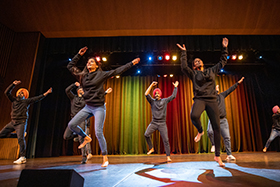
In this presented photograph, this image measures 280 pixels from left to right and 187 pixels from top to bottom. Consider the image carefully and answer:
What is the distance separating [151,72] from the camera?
7871mm

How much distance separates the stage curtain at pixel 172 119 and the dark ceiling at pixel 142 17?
2.88 meters

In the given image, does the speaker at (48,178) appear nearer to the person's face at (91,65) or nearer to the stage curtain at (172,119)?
the person's face at (91,65)

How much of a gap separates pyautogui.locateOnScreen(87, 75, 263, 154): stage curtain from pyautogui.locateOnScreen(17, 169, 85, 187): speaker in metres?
6.16

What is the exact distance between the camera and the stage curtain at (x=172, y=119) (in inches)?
281

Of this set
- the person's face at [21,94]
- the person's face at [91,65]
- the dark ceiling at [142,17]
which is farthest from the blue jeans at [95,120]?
the dark ceiling at [142,17]

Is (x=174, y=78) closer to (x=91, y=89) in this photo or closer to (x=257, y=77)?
(x=257, y=77)

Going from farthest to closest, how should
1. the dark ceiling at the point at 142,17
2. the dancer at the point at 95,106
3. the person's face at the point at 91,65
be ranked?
the dark ceiling at the point at 142,17 → the person's face at the point at 91,65 → the dancer at the point at 95,106

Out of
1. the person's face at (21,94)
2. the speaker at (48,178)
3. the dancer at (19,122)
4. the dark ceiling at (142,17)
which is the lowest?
the speaker at (48,178)

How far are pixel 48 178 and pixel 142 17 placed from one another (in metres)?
4.96

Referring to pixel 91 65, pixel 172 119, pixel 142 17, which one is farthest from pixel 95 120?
pixel 172 119

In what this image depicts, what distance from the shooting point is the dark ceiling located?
480 cm

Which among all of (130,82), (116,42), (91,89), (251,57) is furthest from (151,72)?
(91,89)

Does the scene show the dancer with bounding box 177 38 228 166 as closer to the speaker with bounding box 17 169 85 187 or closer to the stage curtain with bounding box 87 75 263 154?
the speaker with bounding box 17 169 85 187

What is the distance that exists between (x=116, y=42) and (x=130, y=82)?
2.68 meters
